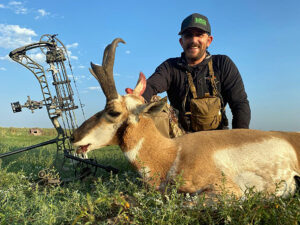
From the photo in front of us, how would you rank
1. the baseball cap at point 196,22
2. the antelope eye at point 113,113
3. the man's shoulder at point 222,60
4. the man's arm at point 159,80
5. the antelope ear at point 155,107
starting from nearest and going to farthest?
1. the antelope ear at point 155,107
2. the antelope eye at point 113,113
3. the baseball cap at point 196,22
4. the man's arm at point 159,80
5. the man's shoulder at point 222,60

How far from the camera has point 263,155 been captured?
142 inches

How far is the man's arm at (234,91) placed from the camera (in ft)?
20.2

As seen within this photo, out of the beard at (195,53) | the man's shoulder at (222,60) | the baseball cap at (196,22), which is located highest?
the baseball cap at (196,22)

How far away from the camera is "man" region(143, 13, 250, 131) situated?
6.20 m

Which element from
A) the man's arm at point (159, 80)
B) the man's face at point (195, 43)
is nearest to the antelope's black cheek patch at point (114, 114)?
the man's arm at point (159, 80)

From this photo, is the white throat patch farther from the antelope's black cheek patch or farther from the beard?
the beard

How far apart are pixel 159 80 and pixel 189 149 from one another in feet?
10.4

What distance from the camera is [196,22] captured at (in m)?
6.13

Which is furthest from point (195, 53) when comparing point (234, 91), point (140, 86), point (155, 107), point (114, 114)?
point (114, 114)

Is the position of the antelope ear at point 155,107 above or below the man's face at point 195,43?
below

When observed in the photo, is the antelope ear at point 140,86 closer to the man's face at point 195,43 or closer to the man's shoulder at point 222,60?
the man's face at point 195,43

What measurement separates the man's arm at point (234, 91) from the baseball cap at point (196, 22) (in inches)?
41.1

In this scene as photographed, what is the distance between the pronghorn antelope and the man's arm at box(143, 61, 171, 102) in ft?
7.48

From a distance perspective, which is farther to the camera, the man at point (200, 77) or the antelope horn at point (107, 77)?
the man at point (200, 77)
